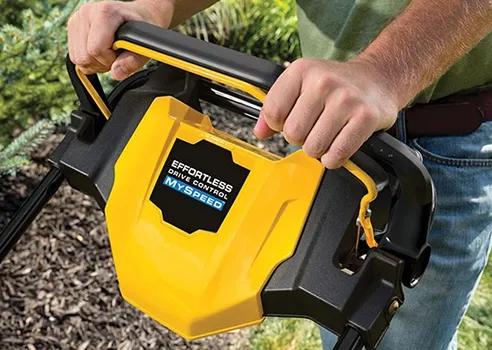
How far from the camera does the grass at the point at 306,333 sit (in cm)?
229

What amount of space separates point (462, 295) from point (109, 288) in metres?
1.13

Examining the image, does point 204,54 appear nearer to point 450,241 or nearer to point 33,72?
point 450,241

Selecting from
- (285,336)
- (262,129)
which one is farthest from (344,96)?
(285,336)

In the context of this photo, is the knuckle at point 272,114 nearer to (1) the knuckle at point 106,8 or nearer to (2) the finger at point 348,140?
(2) the finger at point 348,140

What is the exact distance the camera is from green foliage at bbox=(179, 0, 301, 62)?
10.7ft

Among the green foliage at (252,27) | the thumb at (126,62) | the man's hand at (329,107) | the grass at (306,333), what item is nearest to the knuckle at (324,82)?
the man's hand at (329,107)

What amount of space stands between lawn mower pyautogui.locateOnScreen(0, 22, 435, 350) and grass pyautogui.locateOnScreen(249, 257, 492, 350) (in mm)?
1171

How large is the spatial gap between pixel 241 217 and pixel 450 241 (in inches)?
20.5

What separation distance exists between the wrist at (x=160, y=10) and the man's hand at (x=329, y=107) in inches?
16.8

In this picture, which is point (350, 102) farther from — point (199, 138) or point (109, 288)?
point (109, 288)

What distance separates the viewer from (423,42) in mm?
996

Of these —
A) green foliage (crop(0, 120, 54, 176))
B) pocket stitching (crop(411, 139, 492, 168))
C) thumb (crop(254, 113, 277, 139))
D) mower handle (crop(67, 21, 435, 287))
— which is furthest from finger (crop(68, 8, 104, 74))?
green foliage (crop(0, 120, 54, 176))

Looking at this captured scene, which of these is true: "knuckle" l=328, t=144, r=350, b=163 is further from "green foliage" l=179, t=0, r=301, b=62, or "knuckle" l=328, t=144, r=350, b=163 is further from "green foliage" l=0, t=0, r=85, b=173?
Answer: "green foliage" l=179, t=0, r=301, b=62

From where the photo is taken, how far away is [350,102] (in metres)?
0.90
